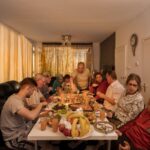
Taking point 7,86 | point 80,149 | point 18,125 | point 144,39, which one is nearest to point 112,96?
point 80,149

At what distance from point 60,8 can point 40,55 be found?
17.2ft

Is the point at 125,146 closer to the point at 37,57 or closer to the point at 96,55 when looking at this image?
the point at 96,55

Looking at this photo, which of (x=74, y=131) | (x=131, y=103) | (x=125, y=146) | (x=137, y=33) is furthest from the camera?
(x=137, y=33)

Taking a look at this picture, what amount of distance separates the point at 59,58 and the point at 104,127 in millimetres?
6866

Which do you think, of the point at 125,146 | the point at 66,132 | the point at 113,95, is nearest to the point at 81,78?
the point at 113,95

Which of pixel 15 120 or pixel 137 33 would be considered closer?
pixel 15 120

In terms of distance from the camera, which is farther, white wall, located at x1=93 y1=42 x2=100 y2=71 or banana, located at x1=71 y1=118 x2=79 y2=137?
white wall, located at x1=93 y1=42 x2=100 y2=71

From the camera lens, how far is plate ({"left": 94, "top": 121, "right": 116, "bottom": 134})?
188 cm

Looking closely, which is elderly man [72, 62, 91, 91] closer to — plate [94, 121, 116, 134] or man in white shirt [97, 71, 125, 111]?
man in white shirt [97, 71, 125, 111]

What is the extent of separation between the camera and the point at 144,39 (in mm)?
3736

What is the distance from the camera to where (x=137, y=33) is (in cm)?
411

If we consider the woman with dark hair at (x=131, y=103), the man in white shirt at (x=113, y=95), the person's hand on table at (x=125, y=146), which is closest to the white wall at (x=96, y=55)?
the man in white shirt at (x=113, y=95)

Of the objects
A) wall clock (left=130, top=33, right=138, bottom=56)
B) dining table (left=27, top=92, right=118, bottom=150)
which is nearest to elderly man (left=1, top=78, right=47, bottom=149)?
dining table (left=27, top=92, right=118, bottom=150)

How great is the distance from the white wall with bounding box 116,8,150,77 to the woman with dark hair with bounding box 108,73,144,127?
1.42 metres
